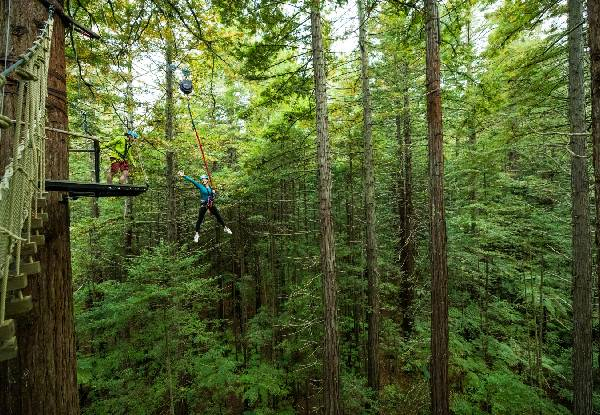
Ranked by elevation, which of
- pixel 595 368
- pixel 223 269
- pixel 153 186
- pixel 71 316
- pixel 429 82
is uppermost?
pixel 429 82

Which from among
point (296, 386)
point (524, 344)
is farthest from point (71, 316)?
point (524, 344)

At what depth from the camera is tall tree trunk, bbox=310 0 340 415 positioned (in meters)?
7.38

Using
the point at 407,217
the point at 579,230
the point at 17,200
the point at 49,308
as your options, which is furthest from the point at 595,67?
the point at 407,217

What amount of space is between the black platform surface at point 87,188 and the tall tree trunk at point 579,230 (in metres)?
9.71

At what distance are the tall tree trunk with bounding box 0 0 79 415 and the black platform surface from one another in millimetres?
263

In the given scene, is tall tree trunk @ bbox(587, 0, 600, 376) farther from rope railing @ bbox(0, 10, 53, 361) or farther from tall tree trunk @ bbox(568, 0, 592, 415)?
tall tree trunk @ bbox(568, 0, 592, 415)

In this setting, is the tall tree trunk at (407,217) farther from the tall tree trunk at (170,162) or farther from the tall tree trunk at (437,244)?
the tall tree trunk at (170,162)

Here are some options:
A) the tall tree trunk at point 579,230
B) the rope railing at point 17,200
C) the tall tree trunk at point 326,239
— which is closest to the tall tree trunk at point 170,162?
the tall tree trunk at point 326,239

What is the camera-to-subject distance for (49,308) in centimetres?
316

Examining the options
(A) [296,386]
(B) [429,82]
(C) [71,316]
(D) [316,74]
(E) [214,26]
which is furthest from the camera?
(A) [296,386]

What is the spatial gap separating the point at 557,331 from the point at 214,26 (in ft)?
67.2

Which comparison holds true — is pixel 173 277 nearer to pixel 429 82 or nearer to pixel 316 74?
pixel 316 74

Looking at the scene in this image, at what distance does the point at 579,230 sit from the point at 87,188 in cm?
1073

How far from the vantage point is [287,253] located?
16844 mm
